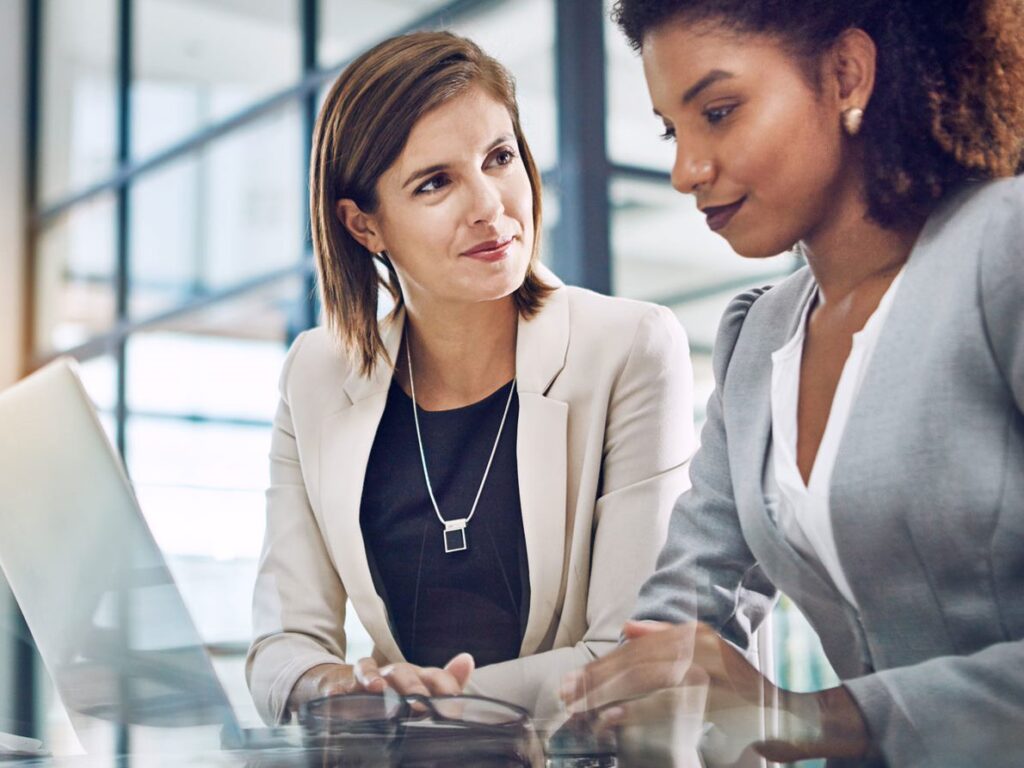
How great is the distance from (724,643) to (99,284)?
343 cm

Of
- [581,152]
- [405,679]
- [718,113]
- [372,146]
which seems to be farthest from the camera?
[581,152]

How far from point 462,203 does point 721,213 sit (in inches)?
9.9

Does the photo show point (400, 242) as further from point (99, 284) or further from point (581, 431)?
point (99, 284)

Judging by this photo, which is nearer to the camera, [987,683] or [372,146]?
[987,683]

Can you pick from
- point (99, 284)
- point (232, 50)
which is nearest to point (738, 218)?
point (232, 50)

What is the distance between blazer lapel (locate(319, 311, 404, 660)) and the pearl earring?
45 centimetres

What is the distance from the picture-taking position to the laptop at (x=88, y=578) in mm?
980

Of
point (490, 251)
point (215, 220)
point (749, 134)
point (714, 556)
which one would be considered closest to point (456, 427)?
point (490, 251)

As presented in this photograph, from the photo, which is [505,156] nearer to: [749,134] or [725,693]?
[749,134]

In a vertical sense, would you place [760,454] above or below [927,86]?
below

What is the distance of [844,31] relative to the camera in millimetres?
812

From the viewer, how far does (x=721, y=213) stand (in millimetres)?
858

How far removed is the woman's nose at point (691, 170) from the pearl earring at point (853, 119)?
93 millimetres

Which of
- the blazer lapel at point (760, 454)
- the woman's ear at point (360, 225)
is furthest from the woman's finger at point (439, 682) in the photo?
the woman's ear at point (360, 225)
